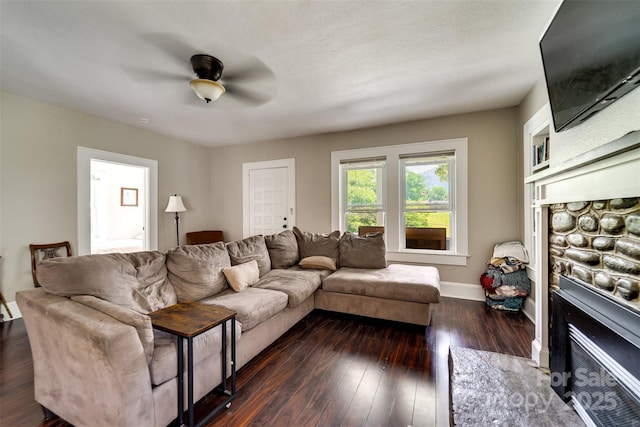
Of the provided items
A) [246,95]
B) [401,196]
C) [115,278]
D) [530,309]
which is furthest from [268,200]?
[530,309]

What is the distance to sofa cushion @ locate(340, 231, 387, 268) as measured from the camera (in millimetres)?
3215

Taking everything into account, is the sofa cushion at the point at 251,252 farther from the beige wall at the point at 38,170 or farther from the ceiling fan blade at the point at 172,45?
the beige wall at the point at 38,170

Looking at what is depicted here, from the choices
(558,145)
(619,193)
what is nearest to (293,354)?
(619,193)

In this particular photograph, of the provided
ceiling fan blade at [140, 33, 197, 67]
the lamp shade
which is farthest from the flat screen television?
the lamp shade

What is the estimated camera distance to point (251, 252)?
289 centimetres

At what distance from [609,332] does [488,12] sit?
1.96 meters

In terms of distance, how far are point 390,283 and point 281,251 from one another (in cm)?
143

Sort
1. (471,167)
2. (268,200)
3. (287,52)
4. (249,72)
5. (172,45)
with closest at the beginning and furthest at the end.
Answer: (172,45)
(287,52)
(249,72)
(471,167)
(268,200)

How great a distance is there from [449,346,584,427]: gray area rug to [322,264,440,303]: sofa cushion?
0.75 meters

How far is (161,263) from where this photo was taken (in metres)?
2.07

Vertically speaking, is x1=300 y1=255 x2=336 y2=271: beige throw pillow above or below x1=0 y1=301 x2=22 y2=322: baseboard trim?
above

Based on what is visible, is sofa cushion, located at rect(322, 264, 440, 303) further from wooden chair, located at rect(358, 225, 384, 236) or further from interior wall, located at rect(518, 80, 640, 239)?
interior wall, located at rect(518, 80, 640, 239)

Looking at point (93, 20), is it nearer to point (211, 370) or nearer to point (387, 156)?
point (211, 370)

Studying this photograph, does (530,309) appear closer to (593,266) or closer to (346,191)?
(593,266)
